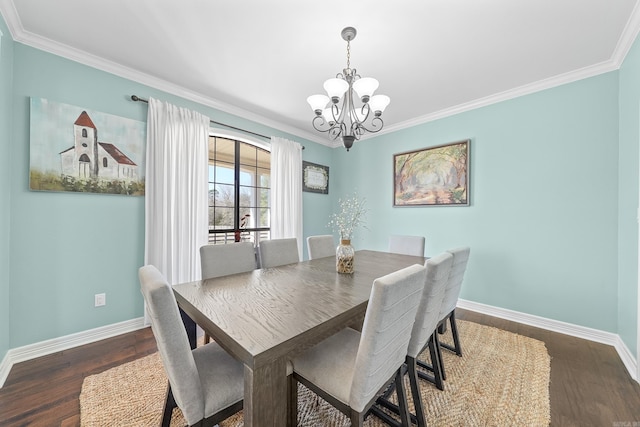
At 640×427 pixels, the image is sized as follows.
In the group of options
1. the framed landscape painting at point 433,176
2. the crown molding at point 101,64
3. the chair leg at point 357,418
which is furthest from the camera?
the framed landscape painting at point 433,176

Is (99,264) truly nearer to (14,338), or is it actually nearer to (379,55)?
(14,338)

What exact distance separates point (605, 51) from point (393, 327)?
10.0 feet

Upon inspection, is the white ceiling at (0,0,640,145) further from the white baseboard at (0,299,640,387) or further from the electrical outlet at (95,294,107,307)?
the white baseboard at (0,299,640,387)

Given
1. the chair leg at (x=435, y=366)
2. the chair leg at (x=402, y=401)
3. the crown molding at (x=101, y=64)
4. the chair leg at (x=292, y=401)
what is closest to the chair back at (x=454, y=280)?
the chair leg at (x=435, y=366)

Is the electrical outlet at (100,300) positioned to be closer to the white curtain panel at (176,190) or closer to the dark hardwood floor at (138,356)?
the dark hardwood floor at (138,356)

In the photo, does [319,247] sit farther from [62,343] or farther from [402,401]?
[62,343]

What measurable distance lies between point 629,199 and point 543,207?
614 mm

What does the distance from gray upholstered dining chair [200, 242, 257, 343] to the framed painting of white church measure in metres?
1.26

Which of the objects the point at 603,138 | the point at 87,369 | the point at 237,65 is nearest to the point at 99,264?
the point at 87,369

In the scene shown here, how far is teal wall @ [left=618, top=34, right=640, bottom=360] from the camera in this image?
6.06ft

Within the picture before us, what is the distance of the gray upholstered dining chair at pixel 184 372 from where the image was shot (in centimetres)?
84

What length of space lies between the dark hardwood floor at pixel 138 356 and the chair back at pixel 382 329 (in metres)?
1.25

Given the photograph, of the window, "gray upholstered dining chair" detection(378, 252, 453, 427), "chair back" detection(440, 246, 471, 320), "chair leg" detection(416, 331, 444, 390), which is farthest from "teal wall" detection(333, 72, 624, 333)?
the window

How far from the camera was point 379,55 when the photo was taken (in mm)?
2146
